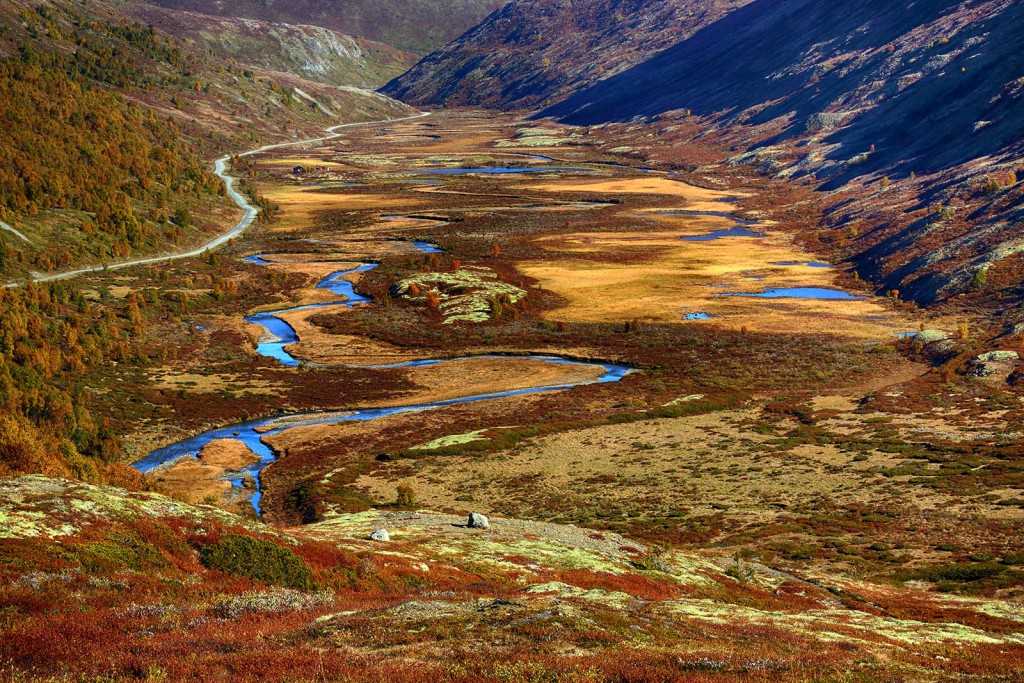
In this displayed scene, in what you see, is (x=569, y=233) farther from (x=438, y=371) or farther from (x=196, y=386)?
(x=196, y=386)

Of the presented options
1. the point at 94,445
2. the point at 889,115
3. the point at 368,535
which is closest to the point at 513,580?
the point at 368,535

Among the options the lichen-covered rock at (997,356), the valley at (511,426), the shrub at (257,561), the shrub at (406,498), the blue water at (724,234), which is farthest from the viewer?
the blue water at (724,234)

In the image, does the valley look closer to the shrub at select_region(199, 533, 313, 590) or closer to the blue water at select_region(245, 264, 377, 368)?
the shrub at select_region(199, 533, 313, 590)

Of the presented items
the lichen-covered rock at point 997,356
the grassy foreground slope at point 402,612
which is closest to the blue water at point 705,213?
the lichen-covered rock at point 997,356

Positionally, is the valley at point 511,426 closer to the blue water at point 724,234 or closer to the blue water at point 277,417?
the blue water at point 277,417

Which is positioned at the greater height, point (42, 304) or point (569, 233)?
point (569, 233)

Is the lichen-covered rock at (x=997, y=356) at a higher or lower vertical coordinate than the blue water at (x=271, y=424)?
higher

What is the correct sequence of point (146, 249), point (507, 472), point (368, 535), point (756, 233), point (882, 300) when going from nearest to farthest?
1. point (368, 535)
2. point (507, 472)
3. point (882, 300)
4. point (146, 249)
5. point (756, 233)
